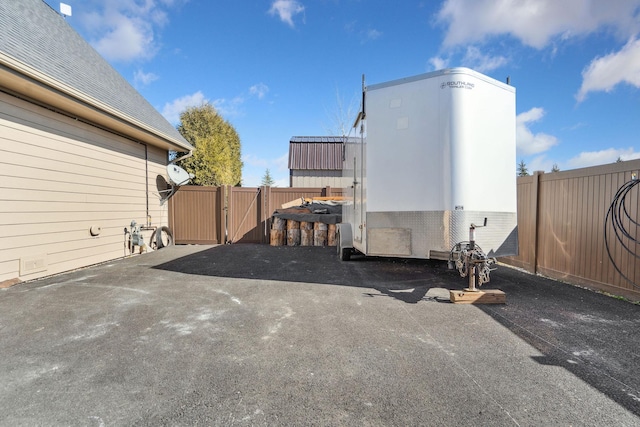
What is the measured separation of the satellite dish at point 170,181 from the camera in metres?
9.69

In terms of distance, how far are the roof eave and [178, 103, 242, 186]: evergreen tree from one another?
17.3ft

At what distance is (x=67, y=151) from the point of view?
620cm

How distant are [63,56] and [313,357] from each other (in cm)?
807

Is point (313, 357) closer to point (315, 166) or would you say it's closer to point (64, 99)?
point (64, 99)

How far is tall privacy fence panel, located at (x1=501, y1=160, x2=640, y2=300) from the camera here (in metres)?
4.12

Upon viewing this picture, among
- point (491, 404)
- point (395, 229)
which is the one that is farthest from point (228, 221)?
point (491, 404)

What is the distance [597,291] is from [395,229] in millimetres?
3200

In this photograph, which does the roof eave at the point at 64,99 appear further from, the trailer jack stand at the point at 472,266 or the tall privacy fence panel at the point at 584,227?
the tall privacy fence panel at the point at 584,227

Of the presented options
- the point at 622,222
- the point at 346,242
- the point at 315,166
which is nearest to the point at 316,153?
the point at 315,166

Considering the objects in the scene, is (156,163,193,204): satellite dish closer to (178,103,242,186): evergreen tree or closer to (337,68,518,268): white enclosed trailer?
(178,103,242,186): evergreen tree

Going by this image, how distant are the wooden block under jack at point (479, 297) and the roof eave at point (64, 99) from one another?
7.15 m

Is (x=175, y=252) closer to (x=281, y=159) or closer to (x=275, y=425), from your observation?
(x=275, y=425)

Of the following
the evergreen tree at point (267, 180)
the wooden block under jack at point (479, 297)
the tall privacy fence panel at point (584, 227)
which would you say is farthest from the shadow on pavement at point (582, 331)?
the evergreen tree at point (267, 180)

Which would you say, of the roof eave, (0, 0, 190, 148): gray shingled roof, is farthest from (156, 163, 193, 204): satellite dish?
the roof eave
